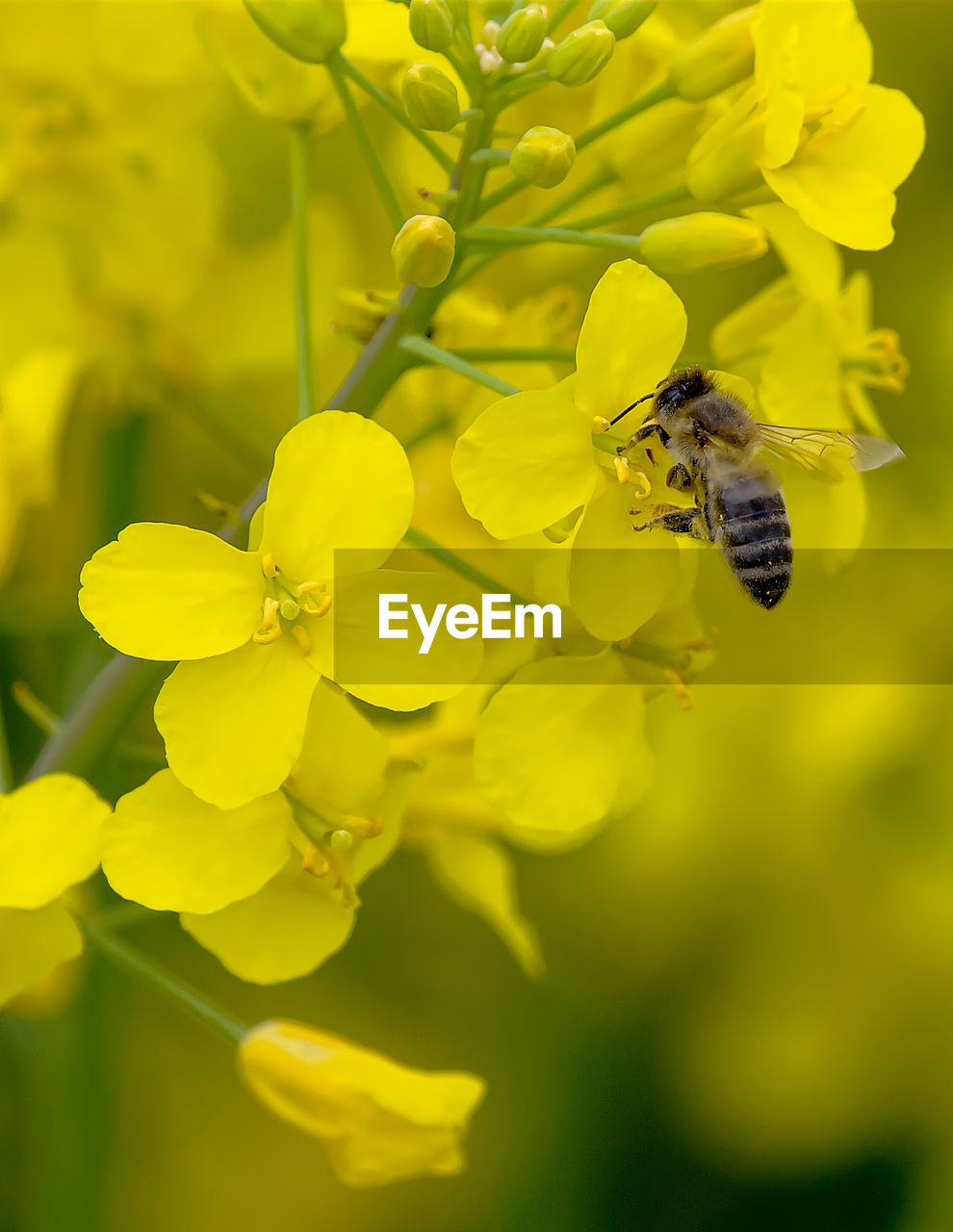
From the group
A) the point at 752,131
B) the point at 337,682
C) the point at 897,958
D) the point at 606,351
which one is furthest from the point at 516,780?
the point at 897,958

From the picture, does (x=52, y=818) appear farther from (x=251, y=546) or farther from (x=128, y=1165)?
(x=128, y=1165)

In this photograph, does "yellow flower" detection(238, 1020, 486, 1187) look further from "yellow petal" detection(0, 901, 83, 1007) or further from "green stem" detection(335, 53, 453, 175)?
"green stem" detection(335, 53, 453, 175)

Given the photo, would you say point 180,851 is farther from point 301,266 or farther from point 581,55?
point 581,55

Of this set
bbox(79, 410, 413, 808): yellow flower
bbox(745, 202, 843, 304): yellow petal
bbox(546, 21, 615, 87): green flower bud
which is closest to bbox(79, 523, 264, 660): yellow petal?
bbox(79, 410, 413, 808): yellow flower

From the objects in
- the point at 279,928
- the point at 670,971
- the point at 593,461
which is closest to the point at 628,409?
the point at 593,461

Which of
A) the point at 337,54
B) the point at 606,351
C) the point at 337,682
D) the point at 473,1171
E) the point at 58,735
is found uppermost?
the point at 337,54

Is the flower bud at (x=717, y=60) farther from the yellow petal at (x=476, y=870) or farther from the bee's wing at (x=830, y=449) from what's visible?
the yellow petal at (x=476, y=870)
